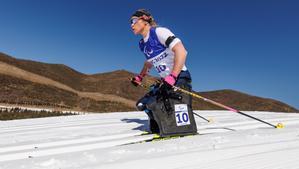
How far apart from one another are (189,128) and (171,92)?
598mm

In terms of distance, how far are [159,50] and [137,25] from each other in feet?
1.83

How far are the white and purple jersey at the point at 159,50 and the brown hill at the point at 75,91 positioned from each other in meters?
24.3

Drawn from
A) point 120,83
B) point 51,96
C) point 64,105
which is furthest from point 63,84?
point 64,105

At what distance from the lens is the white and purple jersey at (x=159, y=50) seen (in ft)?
19.3

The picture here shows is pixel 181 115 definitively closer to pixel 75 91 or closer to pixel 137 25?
pixel 137 25

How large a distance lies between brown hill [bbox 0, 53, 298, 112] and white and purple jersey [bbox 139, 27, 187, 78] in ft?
79.9

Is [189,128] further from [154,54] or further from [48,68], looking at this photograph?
[48,68]

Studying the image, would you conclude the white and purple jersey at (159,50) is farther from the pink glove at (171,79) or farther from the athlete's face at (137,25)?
the pink glove at (171,79)

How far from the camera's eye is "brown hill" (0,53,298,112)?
109 feet

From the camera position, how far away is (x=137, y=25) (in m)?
6.18

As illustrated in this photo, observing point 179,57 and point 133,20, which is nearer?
point 179,57

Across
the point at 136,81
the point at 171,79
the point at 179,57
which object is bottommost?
the point at 171,79

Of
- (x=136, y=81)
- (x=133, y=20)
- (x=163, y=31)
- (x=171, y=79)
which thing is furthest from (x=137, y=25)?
(x=171, y=79)

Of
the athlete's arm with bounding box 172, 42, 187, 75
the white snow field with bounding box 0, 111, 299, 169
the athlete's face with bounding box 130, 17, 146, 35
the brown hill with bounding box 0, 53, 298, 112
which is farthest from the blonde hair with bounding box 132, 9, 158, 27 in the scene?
the brown hill with bounding box 0, 53, 298, 112
